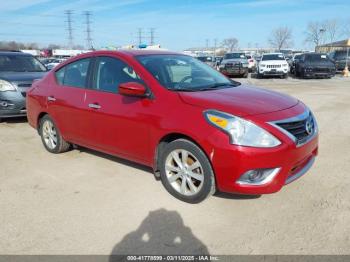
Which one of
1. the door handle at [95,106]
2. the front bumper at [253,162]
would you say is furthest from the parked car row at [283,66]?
the front bumper at [253,162]

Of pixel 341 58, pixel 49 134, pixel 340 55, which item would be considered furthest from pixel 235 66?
pixel 49 134

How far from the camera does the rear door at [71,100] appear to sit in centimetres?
483

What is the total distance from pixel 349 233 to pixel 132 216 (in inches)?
82.1

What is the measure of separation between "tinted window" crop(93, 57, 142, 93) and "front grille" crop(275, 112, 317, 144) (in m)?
1.75

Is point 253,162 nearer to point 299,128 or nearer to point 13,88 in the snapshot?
point 299,128

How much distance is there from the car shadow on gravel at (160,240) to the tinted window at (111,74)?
5.51 feet

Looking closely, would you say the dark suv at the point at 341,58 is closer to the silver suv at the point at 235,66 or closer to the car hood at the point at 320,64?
the car hood at the point at 320,64

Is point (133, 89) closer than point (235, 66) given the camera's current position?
Yes

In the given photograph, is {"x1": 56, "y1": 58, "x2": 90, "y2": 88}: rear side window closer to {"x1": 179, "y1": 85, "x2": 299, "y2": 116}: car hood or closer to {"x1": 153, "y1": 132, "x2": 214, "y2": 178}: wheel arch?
{"x1": 153, "y1": 132, "x2": 214, "y2": 178}: wheel arch

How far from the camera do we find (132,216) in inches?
140

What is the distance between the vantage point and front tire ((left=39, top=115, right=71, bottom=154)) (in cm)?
549

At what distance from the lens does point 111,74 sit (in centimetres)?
452

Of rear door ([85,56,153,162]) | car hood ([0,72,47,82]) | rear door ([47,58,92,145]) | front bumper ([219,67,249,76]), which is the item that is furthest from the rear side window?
front bumper ([219,67,249,76])

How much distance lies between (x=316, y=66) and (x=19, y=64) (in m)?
18.0
